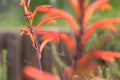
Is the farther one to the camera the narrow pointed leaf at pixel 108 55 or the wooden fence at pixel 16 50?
the wooden fence at pixel 16 50

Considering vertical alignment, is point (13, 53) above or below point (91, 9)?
below

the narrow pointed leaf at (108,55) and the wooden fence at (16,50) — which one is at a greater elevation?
the narrow pointed leaf at (108,55)

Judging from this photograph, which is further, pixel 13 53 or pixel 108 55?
pixel 13 53

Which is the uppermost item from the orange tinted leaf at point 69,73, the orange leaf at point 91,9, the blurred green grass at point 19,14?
the orange leaf at point 91,9

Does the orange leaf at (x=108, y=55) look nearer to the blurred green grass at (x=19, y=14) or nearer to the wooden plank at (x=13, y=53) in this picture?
the wooden plank at (x=13, y=53)

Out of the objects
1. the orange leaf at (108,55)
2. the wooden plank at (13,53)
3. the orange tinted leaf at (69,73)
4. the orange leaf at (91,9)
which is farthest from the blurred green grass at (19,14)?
the orange tinted leaf at (69,73)

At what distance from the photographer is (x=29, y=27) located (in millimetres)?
1030

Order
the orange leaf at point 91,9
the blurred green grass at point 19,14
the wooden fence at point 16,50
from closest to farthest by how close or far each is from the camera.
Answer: the orange leaf at point 91,9
the wooden fence at point 16,50
the blurred green grass at point 19,14

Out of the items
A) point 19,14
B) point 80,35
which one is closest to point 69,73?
point 80,35

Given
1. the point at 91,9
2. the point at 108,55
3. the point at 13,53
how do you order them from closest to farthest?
the point at 108,55
the point at 91,9
the point at 13,53

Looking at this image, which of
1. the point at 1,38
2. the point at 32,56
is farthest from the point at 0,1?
the point at 32,56

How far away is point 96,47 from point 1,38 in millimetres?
949

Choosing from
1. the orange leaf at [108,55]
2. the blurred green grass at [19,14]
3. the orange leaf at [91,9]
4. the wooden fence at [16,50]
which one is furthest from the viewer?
the blurred green grass at [19,14]

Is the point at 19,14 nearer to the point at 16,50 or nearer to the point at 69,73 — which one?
the point at 16,50
